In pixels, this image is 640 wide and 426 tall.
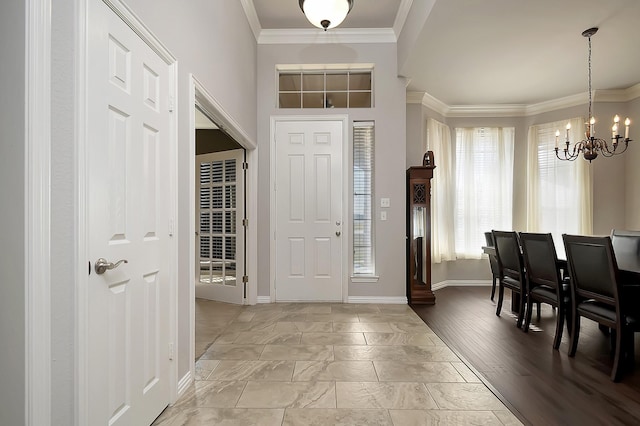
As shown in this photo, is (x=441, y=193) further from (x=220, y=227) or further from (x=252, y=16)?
(x=252, y=16)

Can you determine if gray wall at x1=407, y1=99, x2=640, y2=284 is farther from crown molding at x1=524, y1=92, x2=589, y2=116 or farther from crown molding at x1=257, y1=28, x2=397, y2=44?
crown molding at x1=257, y1=28, x2=397, y2=44

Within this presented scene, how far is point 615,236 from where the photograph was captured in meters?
3.34

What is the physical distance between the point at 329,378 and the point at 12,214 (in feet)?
6.44

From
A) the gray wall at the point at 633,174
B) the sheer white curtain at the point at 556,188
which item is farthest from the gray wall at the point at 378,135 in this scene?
the gray wall at the point at 633,174

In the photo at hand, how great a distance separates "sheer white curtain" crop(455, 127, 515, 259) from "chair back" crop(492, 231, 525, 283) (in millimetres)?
1716

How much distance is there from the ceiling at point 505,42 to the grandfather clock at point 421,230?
1261 millimetres

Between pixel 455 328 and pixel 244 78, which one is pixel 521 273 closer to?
pixel 455 328

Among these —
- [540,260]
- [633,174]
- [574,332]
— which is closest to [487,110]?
[633,174]

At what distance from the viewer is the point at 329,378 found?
7.32 feet

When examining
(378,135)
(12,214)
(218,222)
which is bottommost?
(218,222)

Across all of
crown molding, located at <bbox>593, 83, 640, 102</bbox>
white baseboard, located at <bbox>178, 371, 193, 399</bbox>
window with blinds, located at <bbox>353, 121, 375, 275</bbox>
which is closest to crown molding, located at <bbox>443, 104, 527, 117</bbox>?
crown molding, located at <bbox>593, 83, 640, 102</bbox>

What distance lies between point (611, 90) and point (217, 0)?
5.71 meters

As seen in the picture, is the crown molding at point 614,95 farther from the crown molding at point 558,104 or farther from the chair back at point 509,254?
the chair back at point 509,254

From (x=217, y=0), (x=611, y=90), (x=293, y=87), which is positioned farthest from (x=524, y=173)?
(x=217, y=0)
